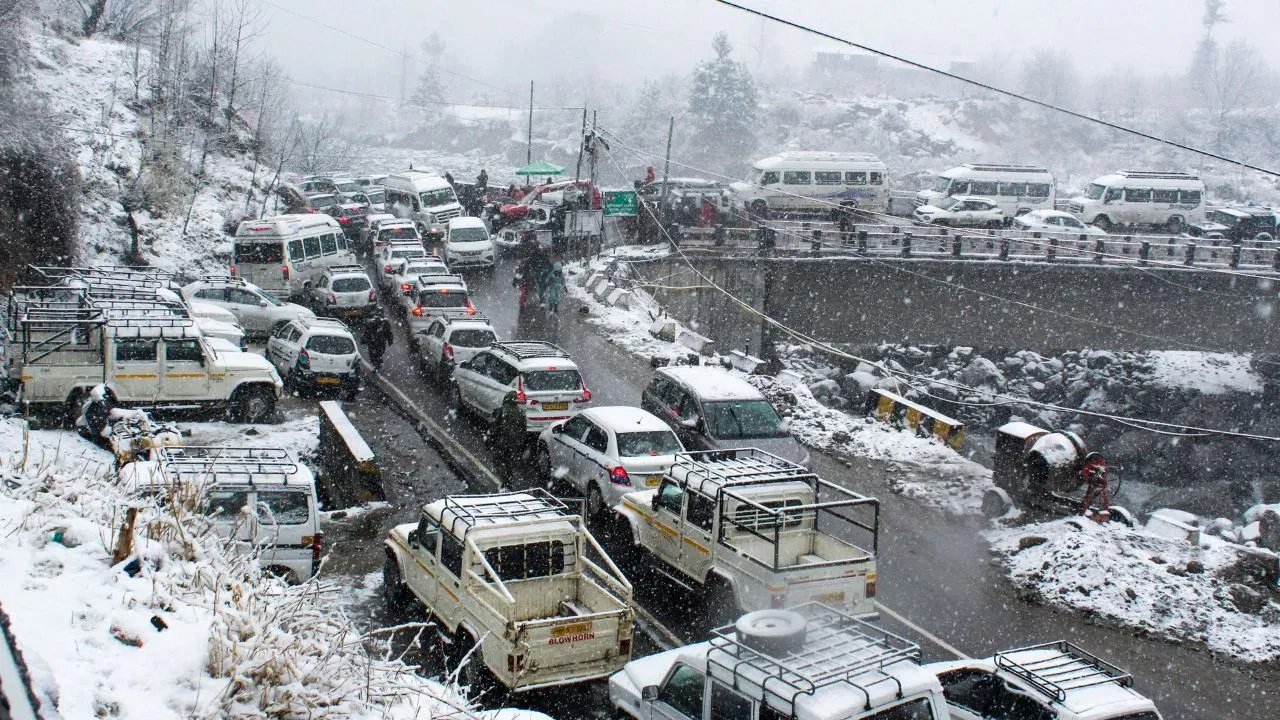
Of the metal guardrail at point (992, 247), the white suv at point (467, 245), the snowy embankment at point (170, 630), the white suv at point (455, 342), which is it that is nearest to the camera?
the snowy embankment at point (170, 630)

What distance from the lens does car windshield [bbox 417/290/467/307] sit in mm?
24453

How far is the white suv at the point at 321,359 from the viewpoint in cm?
2039

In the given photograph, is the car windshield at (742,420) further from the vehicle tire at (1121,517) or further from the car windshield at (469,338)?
the car windshield at (469,338)

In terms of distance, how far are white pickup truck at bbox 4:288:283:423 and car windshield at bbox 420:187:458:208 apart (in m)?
20.1

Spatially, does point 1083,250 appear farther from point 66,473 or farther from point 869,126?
point 869,126

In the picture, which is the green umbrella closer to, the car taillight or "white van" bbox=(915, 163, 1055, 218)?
"white van" bbox=(915, 163, 1055, 218)

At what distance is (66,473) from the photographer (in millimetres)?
7844

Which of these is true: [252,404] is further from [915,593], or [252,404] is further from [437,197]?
[437,197]

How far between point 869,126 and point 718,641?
9914 centimetres

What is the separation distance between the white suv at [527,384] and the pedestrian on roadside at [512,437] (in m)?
0.15

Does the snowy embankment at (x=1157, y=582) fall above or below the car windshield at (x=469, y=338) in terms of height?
Result: below

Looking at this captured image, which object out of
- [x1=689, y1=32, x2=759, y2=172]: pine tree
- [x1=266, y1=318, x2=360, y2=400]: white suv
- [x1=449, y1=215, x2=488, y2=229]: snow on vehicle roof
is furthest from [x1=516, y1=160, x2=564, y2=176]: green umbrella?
[x1=689, y1=32, x2=759, y2=172]: pine tree

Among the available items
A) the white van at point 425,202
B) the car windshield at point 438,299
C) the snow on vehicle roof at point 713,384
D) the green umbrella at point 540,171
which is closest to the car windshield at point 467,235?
the white van at point 425,202

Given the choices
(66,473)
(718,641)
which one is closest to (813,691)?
(718,641)
